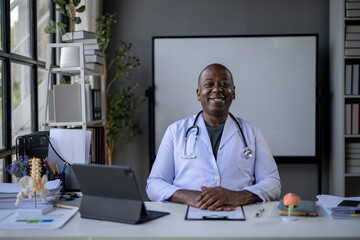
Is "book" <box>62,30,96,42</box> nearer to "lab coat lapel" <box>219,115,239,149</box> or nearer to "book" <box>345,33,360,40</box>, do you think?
"lab coat lapel" <box>219,115,239,149</box>

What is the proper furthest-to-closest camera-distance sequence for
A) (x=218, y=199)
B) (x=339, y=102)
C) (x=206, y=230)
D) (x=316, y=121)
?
1. (x=316, y=121)
2. (x=339, y=102)
3. (x=218, y=199)
4. (x=206, y=230)

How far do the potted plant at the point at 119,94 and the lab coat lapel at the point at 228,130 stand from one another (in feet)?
6.03

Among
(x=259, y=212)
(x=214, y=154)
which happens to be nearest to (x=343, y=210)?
(x=259, y=212)

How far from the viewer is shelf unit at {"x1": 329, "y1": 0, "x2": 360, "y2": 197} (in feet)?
12.2

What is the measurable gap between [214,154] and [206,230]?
0.80 metres

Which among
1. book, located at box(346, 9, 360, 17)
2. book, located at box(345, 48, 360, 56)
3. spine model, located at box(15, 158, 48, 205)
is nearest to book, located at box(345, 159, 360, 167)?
book, located at box(345, 48, 360, 56)

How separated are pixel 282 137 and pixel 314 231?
262cm

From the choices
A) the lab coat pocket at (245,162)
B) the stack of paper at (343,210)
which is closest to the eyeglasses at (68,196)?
the lab coat pocket at (245,162)

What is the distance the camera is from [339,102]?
376 cm

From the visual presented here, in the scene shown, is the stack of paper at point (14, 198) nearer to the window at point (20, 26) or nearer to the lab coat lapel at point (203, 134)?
the lab coat lapel at point (203, 134)

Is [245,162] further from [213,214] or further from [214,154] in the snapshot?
[213,214]

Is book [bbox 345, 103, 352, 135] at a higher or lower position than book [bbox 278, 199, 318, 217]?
higher

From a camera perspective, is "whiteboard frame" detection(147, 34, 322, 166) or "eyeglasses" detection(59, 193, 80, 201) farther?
"whiteboard frame" detection(147, 34, 322, 166)

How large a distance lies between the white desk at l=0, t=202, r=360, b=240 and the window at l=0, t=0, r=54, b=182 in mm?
1409
